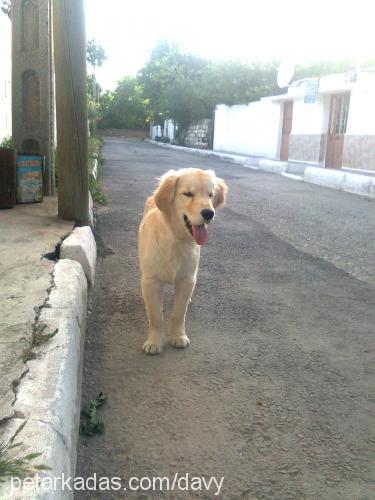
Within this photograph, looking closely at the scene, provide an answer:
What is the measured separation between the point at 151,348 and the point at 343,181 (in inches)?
412

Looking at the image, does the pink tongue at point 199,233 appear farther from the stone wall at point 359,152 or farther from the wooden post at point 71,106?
the stone wall at point 359,152

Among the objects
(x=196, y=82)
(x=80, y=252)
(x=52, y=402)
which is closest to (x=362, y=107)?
(x=80, y=252)

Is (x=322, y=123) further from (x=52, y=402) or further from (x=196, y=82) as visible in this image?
(x=52, y=402)

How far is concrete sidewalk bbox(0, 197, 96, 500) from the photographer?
1.58 m

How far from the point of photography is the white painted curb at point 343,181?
37.1 feet

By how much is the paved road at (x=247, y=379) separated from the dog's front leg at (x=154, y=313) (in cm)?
8

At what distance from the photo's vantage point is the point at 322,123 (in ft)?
56.8

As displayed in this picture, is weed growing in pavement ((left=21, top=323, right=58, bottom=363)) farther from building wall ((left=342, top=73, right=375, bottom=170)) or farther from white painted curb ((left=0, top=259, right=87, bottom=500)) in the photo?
building wall ((left=342, top=73, right=375, bottom=170))

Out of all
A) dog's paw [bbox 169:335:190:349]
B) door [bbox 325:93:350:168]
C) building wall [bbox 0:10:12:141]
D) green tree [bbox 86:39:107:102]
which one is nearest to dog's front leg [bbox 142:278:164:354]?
dog's paw [bbox 169:335:190:349]

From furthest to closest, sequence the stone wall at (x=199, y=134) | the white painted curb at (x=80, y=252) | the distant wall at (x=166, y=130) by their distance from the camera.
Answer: the distant wall at (x=166, y=130)
the stone wall at (x=199, y=134)
the white painted curb at (x=80, y=252)

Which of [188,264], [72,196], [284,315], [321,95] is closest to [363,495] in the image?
[188,264]

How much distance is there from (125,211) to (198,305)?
4.08 metres

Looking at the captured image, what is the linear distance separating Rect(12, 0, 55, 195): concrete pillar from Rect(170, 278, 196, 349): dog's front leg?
13.1 feet

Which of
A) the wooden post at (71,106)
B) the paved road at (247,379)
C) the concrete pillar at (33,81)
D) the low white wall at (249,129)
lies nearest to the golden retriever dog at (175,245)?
the paved road at (247,379)
